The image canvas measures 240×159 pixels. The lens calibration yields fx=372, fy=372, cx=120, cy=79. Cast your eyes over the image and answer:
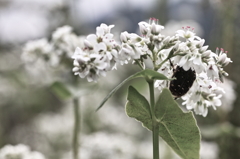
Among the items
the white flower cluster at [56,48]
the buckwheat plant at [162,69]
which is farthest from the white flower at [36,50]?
the buckwheat plant at [162,69]

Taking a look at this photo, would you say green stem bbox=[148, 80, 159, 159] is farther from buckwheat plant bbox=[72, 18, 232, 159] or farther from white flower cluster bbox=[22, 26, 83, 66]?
white flower cluster bbox=[22, 26, 83, 66]

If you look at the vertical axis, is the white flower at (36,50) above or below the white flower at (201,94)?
above

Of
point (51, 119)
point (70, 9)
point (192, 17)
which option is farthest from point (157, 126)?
point (192, 17)

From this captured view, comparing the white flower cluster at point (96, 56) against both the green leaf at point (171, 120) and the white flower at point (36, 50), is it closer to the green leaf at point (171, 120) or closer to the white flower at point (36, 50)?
the green leaf at point (171, 120)

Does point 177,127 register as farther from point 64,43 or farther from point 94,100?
point 94,100

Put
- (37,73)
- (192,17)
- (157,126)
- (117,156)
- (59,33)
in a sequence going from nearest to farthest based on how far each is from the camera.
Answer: (157,126) < (59,33) < (37,73) < (117,156) < (192,17)

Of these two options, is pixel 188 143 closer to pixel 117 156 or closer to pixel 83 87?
pixel 83 87
